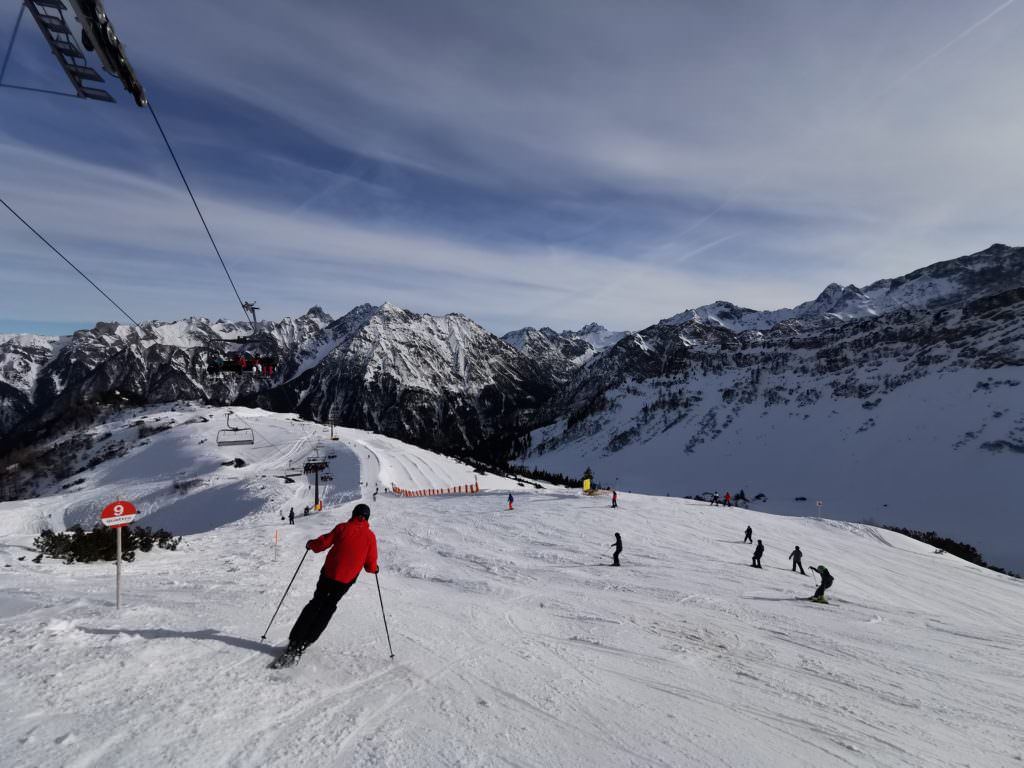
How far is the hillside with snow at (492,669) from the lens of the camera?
507cm

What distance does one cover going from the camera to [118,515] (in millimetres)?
9531

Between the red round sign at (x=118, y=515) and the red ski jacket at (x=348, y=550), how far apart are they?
4795 mm

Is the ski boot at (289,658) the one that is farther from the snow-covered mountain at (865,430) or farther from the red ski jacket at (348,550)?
the snow-covered mountain at (865,430)

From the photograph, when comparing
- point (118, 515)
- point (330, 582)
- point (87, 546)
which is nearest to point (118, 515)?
point (118, 515)

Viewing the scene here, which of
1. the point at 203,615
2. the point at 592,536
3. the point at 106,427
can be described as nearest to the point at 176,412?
the point at 106,427

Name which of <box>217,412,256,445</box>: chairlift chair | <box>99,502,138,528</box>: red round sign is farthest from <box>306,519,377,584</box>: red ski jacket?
<box>217,412,256,445</box>: chairlift chair

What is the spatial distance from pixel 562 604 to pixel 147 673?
29.4 ft

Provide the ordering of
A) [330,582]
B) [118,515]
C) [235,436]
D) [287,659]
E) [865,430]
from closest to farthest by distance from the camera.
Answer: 1. [287,659]
2. [330,582]
3. [118,515]
4. [235,436]
5. [865,430]

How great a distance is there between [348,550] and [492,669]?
9.14 ft

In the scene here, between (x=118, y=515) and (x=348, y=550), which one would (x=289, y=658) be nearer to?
(x=348, y=550)

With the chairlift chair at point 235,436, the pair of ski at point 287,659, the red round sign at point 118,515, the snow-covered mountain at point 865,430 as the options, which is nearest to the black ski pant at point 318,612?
the pair of ski at point 287,659

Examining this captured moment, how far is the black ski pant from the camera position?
22.0 ft

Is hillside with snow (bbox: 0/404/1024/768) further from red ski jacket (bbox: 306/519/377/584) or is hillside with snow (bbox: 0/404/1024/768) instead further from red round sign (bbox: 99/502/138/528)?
red round sign (bbox: 99/502/138/528)

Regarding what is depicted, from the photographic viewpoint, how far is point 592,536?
2670 cm
